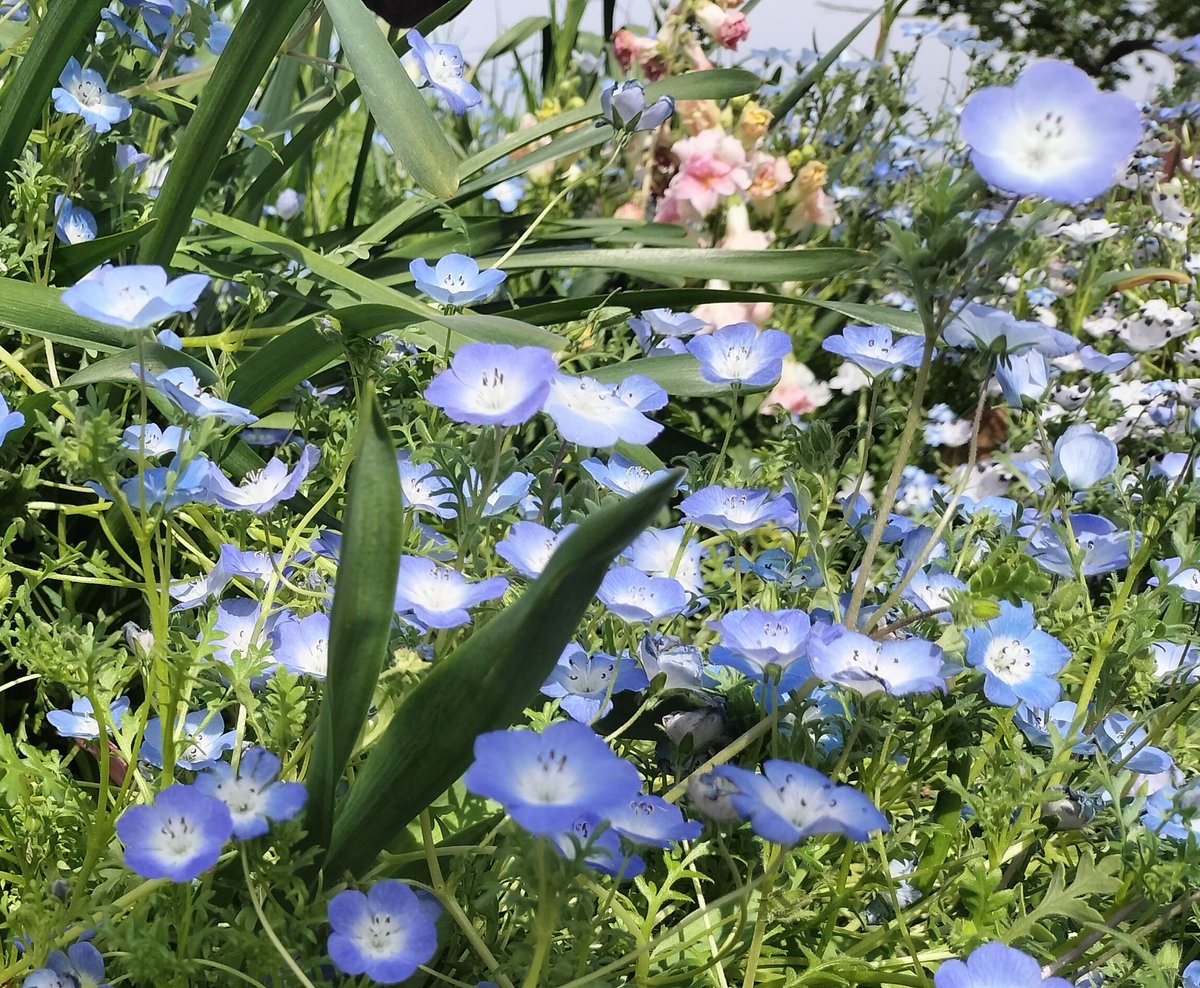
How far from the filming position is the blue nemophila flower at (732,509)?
29.3 inches

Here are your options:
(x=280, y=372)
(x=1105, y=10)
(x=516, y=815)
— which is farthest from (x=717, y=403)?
(x=1105, y=10)

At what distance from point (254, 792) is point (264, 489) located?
255 mm

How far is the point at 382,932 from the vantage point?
0.54m

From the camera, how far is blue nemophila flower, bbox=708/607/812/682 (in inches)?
24.7

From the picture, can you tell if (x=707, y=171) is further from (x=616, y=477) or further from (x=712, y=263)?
(x=616, y=477)

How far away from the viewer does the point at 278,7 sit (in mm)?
967

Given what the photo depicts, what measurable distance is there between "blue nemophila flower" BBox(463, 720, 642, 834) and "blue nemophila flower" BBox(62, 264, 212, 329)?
0.91 feet

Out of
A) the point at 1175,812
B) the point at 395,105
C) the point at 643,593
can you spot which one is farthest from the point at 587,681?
the point at 395,105

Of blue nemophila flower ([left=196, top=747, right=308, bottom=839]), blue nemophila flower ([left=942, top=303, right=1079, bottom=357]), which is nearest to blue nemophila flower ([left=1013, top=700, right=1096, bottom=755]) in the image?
blue nemophila flower ([left=942, top=303, right=1079, bottom=357])

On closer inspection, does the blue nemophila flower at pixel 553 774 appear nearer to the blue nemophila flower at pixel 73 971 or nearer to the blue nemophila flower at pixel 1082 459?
the blue nemophila flower at pixel 73 971

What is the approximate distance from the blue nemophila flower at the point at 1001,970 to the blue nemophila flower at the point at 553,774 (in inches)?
9.1

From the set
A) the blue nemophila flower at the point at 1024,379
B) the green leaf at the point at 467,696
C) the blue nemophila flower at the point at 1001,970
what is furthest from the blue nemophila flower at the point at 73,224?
the blue nemophila flower at the point at 1001,970

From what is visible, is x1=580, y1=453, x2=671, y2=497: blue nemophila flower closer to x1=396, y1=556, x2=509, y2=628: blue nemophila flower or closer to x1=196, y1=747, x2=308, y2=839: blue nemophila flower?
x1=396, y1=556, x2=509, y2=628: blue nemophila flower

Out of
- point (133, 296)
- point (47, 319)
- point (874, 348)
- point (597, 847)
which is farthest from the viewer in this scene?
point (47, 319)
